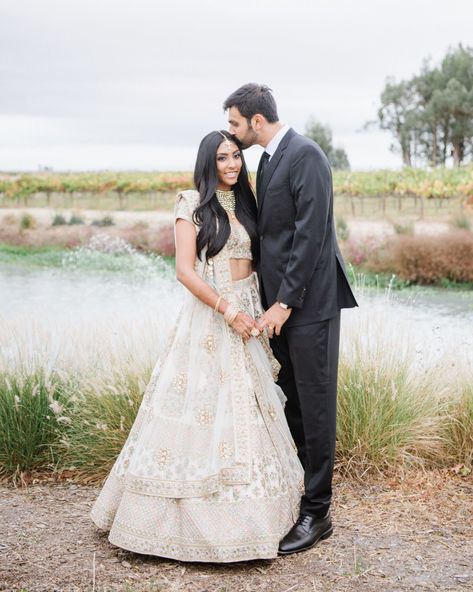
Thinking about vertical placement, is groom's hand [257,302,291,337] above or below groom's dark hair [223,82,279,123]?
below

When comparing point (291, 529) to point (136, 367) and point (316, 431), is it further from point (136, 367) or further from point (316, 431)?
point (136, 367)

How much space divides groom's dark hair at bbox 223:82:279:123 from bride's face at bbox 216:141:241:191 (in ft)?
0.51

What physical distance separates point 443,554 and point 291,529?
31.4 inches

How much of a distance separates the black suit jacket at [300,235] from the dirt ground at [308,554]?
1.17m

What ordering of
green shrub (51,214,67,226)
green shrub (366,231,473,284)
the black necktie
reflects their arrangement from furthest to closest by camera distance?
1. green shrub (51,214,67,226)
2. green shrub (366,231,473,284)
3. the black necktie

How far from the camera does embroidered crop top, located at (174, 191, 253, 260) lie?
12.4 ft

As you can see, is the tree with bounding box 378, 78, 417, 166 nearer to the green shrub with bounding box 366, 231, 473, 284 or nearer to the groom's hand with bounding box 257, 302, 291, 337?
the green shrub with bounding box 366, 231, 473, 284

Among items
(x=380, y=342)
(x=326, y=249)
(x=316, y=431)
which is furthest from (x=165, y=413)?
(x=380, y=342)

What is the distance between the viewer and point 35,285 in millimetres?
18906

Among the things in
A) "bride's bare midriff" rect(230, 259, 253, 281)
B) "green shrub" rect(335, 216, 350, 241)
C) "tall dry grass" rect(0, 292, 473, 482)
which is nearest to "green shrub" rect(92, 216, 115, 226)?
"green shrub" rect(335, 216, 350, 241)

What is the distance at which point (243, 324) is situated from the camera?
3.74 m

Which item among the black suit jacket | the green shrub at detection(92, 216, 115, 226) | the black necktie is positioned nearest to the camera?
the black suit jacket

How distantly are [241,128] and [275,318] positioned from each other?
34.9 inches

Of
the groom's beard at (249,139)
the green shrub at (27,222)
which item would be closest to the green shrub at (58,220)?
the green shrub at (27,222)
